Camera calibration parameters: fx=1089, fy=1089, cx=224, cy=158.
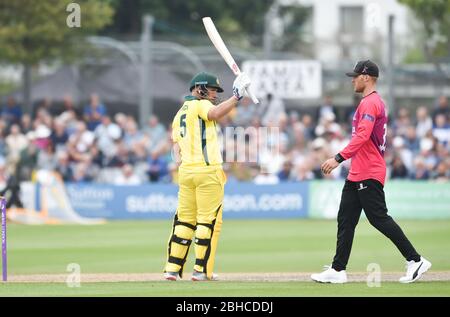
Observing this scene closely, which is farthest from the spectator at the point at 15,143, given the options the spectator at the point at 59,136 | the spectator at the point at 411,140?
the spectator at the point at 411,140

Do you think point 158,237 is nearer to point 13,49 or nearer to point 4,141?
point 4,141

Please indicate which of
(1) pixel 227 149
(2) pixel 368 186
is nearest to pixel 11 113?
(1) pixel 227 149

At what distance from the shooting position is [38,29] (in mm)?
29359

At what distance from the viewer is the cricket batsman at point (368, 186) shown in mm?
12156

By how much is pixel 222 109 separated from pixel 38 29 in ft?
59.3

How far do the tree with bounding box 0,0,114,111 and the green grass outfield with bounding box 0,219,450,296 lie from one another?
6.46 m

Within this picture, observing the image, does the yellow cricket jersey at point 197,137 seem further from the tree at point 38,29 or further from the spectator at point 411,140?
the tree at point 38,29

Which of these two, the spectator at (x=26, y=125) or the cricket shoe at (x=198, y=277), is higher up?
the spectator at (x=26, y=125)

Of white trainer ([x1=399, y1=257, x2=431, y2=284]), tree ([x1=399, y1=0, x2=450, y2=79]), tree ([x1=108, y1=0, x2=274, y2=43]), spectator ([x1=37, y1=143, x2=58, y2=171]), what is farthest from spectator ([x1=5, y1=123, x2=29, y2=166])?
white trainer ([x1=399, y1=257, x2=431, y2=284])

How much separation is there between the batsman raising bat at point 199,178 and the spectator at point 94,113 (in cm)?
1611

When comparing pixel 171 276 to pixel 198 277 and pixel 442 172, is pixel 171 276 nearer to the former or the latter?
pixel 198 277
